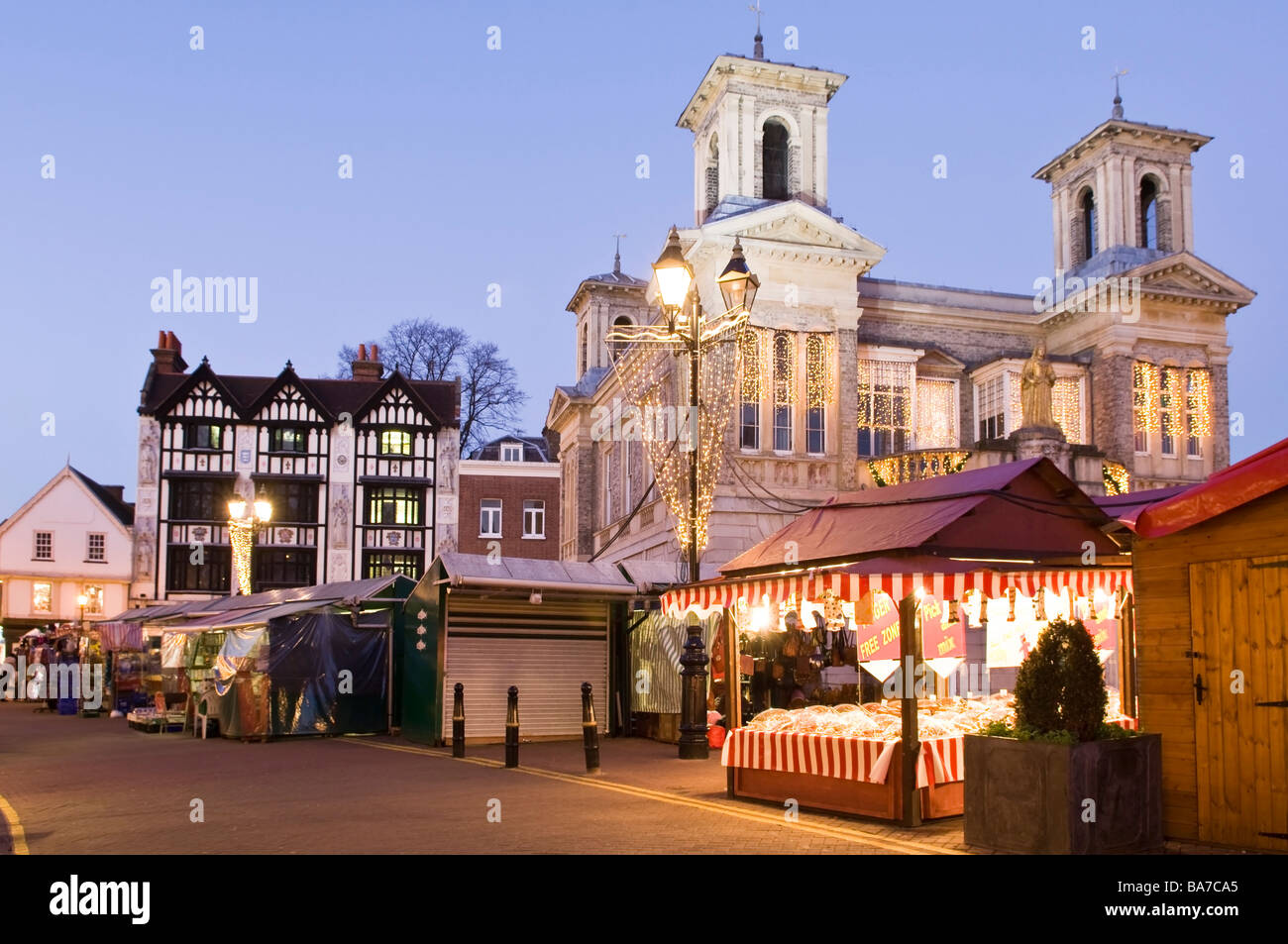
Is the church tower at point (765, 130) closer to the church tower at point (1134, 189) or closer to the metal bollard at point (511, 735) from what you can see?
the church tower at point (1134, 189)

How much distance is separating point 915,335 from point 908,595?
72.5ft

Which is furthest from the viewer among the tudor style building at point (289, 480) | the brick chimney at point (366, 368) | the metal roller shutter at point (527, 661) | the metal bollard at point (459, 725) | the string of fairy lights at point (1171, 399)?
the brick chimney at point (366, 368)

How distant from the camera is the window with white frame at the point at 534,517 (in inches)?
2121

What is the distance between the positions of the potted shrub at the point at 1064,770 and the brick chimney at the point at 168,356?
47.7 m

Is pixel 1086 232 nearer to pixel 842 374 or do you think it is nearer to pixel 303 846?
Result: pixel 842 374

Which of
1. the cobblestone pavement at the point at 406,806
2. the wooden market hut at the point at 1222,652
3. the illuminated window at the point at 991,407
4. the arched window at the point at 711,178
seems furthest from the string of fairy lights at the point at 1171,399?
the wooden market hut at the point at 1222,652

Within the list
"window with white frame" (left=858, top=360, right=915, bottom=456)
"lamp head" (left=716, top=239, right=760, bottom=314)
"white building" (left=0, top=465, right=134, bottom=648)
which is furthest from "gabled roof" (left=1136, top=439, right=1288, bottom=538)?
"white building" (left=0, top=465, right=134, bottom=648)

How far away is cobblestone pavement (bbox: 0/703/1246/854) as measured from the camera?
9.46 m

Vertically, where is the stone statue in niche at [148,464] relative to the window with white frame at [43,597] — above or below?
above

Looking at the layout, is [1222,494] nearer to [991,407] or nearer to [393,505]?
[991,407]

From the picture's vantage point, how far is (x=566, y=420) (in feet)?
142

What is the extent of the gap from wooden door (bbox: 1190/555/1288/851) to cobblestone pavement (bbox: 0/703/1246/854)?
1.89 m

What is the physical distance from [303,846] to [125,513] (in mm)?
50687

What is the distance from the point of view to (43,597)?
50.6m
